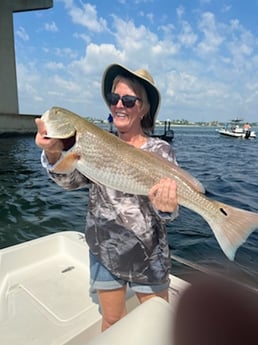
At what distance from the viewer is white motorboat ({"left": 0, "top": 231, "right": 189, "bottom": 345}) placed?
2008 millimetres

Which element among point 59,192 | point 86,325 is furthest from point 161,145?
point 59,192

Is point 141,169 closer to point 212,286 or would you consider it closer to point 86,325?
point 212,286

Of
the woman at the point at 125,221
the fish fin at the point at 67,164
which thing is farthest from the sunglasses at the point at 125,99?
the fish fin at the point at 67,164

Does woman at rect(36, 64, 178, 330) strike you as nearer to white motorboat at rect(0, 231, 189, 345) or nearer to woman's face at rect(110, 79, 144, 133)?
woman's face at rect(110, 79, 144, 133)

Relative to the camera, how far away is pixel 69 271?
409cm

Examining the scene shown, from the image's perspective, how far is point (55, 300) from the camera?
3.59 metres

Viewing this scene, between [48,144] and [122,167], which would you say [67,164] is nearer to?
[48,144]

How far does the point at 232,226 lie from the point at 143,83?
1.35 metres

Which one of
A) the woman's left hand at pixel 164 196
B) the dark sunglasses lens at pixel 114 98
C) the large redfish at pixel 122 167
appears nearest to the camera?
the woman's left hand at pixel 164 196

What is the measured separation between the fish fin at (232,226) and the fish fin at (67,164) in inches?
46.2

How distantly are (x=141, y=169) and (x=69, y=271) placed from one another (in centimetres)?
244

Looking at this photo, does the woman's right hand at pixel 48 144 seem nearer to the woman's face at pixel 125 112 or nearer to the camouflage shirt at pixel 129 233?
the camouflage shirt at pixel 129 233

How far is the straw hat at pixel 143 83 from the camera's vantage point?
7.89 feet

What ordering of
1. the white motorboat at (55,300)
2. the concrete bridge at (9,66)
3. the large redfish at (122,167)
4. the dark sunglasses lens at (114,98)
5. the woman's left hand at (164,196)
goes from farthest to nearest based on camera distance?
the concrete bridge at (9,66), the dark sunglasses lens at (114,98), the large redfish at (122,167), the woman's left hand at (164,196), the white motorboat at (55,300)
